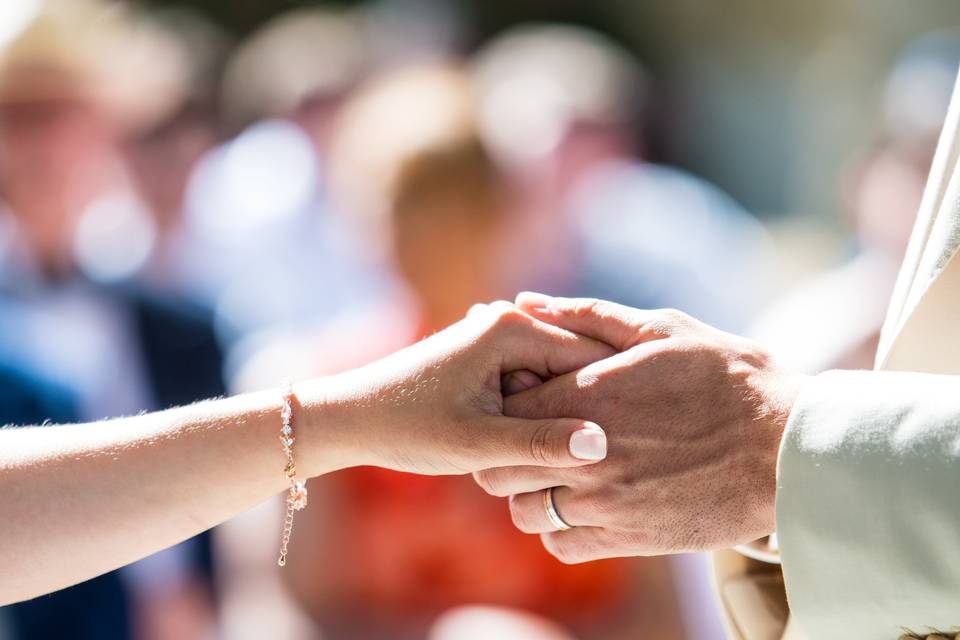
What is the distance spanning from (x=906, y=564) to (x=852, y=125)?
5.37 meters

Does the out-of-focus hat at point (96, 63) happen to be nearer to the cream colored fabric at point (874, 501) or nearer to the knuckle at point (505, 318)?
the knuckle at point (505, 318)

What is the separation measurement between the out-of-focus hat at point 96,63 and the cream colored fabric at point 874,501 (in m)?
2.97

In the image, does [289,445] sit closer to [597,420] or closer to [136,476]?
[136,476]

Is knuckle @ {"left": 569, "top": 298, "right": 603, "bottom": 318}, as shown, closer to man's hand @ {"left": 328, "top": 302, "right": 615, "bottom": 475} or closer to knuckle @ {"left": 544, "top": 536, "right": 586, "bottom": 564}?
man's hand @ {"left": 328, "top": 302, "right": 615, "bottom": 475}

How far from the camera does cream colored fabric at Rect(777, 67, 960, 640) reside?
1.13 metres

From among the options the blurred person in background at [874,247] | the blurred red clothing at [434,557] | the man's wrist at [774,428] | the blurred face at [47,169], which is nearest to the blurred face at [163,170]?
the blurred face at [47,169]

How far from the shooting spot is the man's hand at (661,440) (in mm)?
1347

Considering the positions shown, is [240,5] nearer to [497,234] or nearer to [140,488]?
[497,234]

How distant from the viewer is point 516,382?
156cm

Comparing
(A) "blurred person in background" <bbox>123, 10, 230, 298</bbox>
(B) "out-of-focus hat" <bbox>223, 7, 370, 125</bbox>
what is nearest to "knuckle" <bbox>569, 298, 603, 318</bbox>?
(A) "blurred person in background" <bbox>123, 10, 230, 298</bbox>

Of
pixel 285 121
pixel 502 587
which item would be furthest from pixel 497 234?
pixel 285 121

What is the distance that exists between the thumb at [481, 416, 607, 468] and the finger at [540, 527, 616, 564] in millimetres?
133

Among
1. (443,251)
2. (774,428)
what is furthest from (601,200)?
(774,428)

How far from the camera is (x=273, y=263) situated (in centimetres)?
449
